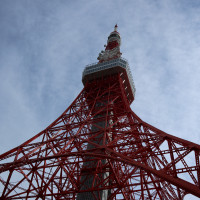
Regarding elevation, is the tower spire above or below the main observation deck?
above

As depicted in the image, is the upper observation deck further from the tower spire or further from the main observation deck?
the tower spire

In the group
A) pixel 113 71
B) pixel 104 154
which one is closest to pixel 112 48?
pixel 113 71

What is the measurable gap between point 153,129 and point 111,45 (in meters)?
15.8

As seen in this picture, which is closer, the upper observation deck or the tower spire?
the upper observation deck

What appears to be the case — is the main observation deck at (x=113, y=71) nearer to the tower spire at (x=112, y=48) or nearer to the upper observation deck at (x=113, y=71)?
the upper observation deck at (x=113, y=71)

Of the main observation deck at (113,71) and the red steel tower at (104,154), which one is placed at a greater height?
the main observation deck at (113,71)

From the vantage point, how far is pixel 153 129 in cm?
1218

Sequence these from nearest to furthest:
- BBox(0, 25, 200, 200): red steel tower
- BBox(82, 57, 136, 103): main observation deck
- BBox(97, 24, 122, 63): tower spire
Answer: BBox(0, 25, 200, 200): red steel tower → BBox(82, 57, 136, 103): main observation deck → BBox(97, 24, 122, 63): tower spire

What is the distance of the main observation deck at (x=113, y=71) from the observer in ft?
64.7

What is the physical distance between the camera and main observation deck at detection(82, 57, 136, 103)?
64.7 feet

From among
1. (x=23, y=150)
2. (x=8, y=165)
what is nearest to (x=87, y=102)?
(x=23, y=150)

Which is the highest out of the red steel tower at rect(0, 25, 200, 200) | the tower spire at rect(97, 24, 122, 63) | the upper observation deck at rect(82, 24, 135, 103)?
the tower spire at rect(97, 24, 122, 63)

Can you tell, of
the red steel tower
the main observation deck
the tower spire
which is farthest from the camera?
the tower spire

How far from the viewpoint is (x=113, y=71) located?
19938mm
